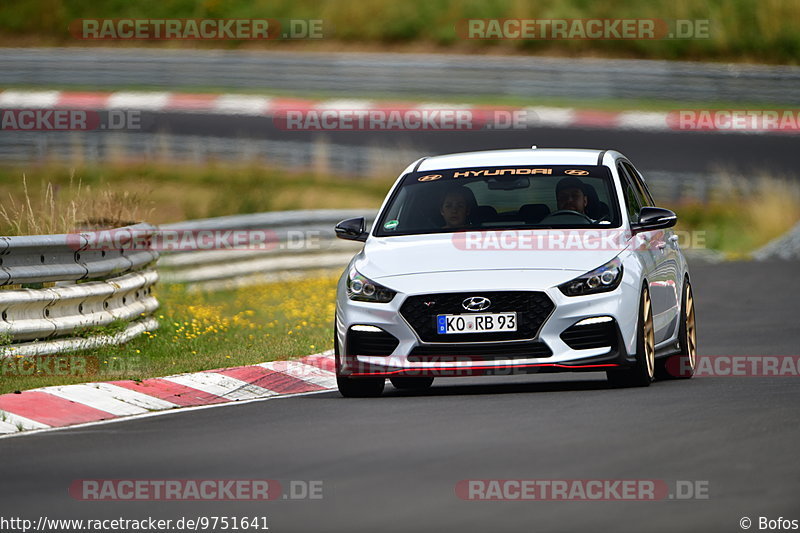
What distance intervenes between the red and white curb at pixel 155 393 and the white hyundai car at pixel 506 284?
2.97 feet

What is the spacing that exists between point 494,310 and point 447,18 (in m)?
33.7

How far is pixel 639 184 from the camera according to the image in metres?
13.7

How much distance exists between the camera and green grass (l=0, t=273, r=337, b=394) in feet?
41.5

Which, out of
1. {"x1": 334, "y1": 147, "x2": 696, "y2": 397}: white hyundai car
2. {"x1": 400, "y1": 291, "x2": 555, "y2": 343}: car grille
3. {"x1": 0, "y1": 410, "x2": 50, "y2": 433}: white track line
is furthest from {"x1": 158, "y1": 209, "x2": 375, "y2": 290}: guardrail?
{"x1": 0, "y1": 410, "x2": 50, "y2": 433}: white track line

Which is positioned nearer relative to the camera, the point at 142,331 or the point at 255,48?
the point at 142,331

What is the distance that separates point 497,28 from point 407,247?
3272 centimetres

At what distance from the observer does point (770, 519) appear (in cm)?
691

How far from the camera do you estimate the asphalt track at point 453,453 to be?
7195 mm

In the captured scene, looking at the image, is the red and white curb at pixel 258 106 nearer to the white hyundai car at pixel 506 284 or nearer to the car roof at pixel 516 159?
the car roof at pixel 516 159

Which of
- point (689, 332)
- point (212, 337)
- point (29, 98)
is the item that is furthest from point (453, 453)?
point (29, 98)

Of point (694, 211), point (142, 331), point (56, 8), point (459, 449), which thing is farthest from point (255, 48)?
point (459, 449)

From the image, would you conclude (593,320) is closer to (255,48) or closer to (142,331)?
(142,331)

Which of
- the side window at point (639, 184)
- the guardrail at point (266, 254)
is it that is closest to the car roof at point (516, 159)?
the side window at point (639, 184)

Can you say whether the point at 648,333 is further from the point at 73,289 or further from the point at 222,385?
the point at 73,289
